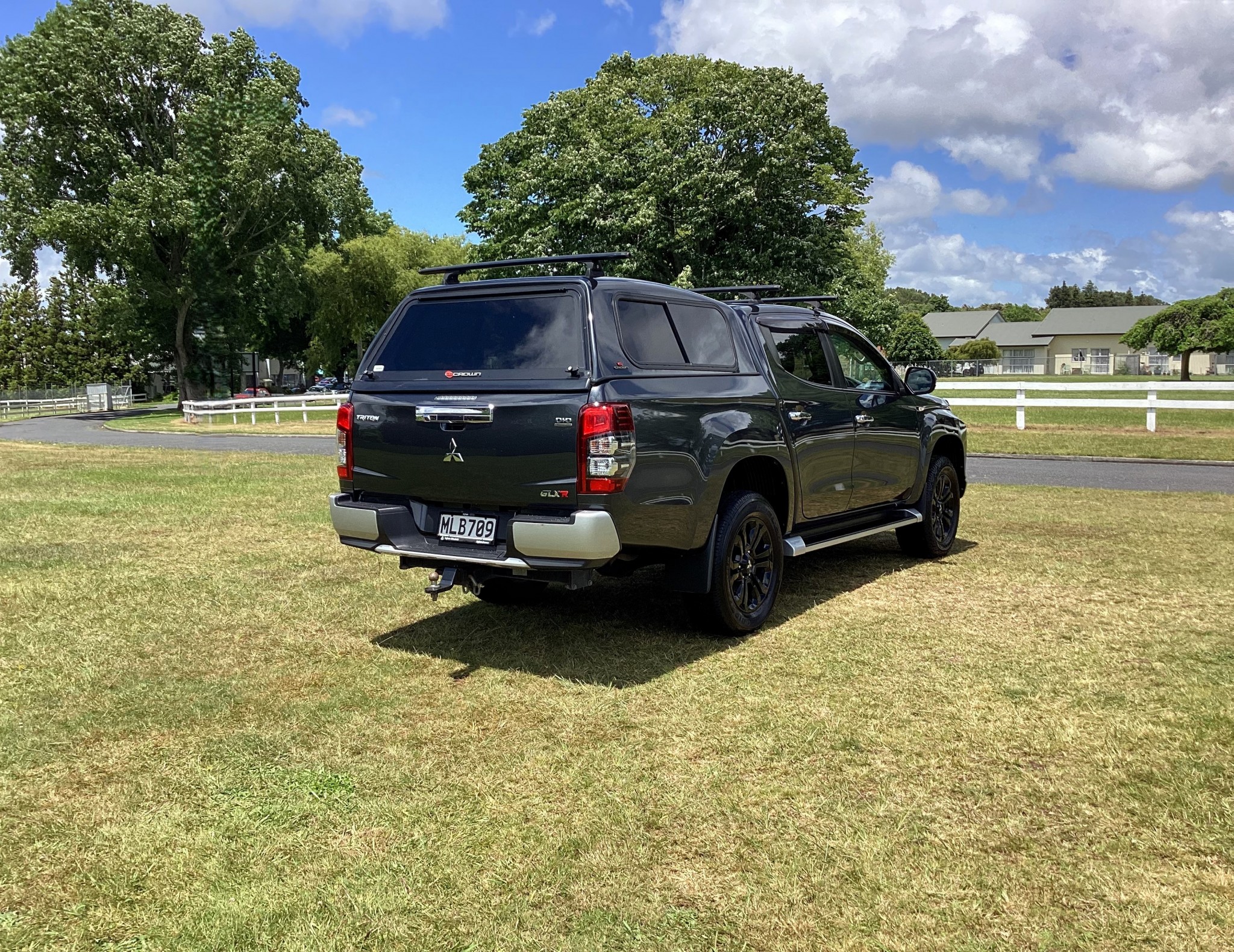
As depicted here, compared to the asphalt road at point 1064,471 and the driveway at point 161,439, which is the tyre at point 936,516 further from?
the driveway at point 161,439

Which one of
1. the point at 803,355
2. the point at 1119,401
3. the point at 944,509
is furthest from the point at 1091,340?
the point at 803,355

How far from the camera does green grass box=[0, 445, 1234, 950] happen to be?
3.20 meters

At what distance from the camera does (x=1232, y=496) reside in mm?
12414

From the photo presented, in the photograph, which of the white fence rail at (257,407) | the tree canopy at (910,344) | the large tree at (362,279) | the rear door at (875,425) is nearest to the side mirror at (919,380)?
the rear door at (875,425)

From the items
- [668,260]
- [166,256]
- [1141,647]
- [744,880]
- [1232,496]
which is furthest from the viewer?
[166,256]

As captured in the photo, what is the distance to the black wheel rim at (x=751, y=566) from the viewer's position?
6293 millimetres

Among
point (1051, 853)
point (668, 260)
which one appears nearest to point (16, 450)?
point (668, 260)

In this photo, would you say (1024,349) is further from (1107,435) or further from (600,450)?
(600,450)

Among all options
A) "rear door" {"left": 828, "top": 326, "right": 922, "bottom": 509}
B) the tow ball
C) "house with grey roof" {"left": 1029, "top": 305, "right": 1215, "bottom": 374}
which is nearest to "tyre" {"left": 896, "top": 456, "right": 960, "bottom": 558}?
"rear door" {"left": 828, "top": 326, "right": 922, "bottom": 509}

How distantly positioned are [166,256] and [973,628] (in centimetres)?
4981

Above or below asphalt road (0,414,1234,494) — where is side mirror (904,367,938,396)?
above

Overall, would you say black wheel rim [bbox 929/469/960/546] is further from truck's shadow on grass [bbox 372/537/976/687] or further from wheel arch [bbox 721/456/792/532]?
wheel arch [bbox 721/456/792/532]

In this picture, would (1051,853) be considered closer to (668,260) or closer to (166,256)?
(668,260)

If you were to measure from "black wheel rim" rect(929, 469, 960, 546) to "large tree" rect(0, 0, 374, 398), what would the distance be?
135ft
